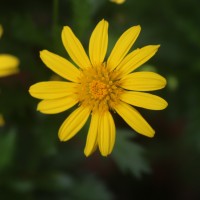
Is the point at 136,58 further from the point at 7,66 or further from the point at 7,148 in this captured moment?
the point at 7,148

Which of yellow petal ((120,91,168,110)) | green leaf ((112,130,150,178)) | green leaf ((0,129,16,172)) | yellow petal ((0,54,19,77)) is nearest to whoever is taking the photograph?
yellow petal ((120,91,168,110))

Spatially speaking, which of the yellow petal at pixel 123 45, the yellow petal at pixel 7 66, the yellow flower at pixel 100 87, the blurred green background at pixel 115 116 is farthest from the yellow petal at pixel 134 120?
the yellow petal at pixel 7 66

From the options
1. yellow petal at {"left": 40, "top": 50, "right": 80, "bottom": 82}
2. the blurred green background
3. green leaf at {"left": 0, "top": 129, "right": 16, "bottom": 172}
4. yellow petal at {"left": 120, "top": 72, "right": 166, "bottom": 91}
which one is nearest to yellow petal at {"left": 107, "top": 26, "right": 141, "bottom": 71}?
yellow petal at {"left": 120, "top": 72, "right": 166, "bottom": 91}

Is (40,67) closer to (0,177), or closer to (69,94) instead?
(69,94)

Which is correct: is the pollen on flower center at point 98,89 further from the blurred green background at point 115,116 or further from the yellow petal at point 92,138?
the blurred green background at point 115,116

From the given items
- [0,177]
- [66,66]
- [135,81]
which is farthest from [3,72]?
[0,177]

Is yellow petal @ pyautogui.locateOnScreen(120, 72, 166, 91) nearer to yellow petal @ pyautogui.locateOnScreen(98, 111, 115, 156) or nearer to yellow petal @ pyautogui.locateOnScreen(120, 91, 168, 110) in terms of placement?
yellow petal @ pyautogui.locateOnScreen(120, 91, 168, 110)

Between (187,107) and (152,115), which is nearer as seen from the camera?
(187,107)
